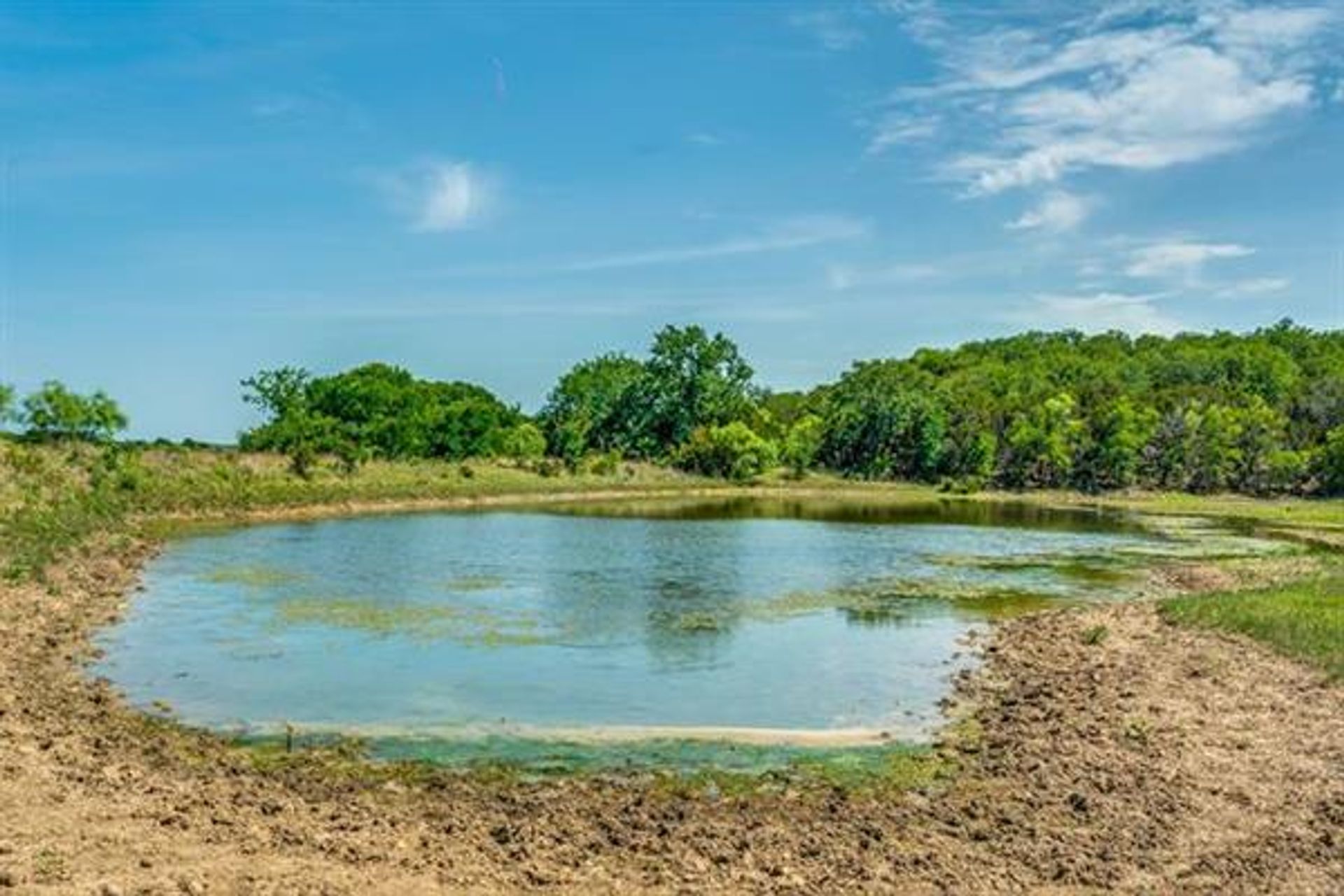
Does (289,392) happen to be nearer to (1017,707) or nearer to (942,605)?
(942,605)

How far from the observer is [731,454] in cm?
10200

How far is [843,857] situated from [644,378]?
10382 cm

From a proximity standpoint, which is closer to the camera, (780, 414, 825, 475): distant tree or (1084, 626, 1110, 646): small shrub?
(1084, 626, 1110, 646): small shrub

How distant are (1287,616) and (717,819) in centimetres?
1710

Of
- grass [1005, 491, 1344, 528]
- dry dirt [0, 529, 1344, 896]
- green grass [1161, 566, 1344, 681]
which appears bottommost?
dry dirt [0, 529, 1344, 896]

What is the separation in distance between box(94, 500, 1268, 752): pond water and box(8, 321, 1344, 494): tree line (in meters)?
41.9

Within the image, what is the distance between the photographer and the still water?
19703mm

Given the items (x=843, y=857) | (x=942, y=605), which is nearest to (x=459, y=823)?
(x=843, y=857)

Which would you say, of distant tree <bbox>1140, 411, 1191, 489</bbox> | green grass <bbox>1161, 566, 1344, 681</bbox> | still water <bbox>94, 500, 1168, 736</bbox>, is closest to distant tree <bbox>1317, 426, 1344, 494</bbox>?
distant tree <bbox>1140, 411, 1191, 489</bbox>

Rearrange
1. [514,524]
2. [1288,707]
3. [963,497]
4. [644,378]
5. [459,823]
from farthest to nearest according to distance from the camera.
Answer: [644,378]
[963,497]
[514,524]
[1288,707]
[459,823]

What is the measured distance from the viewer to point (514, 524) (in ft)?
190

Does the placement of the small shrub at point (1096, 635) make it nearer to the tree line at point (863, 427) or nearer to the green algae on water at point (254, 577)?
the green algae on water at point (254, 577)

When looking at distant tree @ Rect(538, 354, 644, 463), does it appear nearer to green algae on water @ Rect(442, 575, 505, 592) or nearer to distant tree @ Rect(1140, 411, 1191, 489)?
distant tree @ Rect(1140, 411, 1191, 489)

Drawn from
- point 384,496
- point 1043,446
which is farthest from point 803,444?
point 384,496
